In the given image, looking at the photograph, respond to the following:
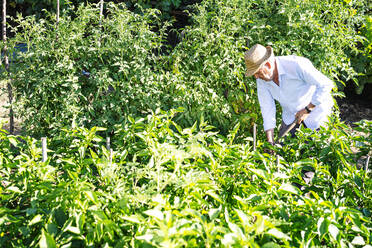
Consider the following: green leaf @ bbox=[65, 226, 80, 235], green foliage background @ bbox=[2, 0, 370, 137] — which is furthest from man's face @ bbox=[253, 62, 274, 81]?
green leaf @ bbox=[65, 226, 80, 235]

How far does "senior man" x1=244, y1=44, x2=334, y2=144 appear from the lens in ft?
9.75

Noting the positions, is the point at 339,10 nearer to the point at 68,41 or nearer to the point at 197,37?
the point at 197,37

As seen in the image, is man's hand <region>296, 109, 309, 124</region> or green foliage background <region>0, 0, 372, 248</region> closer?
green foliage background <region>0, 0, 372, 248</region>

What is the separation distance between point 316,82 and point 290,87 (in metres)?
0.25

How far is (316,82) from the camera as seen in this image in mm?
2986

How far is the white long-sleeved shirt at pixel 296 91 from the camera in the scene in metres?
3.00

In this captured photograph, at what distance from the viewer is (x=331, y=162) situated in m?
2.30

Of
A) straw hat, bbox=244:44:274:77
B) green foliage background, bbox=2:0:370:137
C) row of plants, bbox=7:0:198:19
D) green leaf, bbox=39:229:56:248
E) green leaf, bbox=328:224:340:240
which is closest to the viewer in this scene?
green leaf, bbox=39:229:56:248

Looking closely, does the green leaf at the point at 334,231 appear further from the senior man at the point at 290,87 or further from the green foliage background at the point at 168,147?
the senior man at the point at 290,87

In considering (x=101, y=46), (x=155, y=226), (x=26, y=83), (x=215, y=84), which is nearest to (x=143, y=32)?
(x=101, y=46)

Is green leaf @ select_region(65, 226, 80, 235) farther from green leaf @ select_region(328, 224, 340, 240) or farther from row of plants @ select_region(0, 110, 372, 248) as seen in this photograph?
green leaf @ select_region(328, 224, 340, 240)

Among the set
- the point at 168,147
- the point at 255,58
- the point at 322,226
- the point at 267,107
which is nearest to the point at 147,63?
the point at 255,58

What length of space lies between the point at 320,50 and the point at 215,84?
129 centimetres

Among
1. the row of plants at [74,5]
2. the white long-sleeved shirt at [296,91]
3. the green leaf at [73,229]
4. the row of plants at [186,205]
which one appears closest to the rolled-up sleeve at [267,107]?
the white long-sleeved shirt at [296,91]
